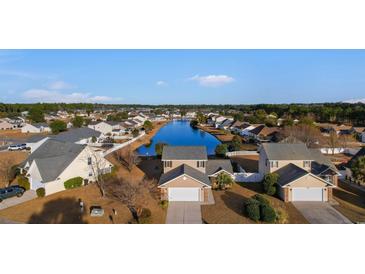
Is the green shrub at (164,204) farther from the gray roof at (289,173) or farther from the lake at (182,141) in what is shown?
the lake at (182,141)

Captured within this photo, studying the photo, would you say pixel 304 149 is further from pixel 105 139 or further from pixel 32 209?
pixel 105 139

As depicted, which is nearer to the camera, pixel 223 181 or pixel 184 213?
pixel 184 213

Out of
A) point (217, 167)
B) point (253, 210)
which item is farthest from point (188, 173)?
point (253, 210)

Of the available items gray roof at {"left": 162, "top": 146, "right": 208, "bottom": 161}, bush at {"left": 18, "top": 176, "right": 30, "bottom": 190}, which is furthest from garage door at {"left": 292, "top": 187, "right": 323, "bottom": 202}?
bush at {"left": 18, "top": 176, "right": 30, "bottom": 190}

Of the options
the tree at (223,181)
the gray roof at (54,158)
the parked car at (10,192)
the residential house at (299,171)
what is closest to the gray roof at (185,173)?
the tree at (223,181)

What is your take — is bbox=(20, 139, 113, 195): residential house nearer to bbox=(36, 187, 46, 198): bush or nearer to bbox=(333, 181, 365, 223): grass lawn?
bbox=(36, 187, 46, 198): bush

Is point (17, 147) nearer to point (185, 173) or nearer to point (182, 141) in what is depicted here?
point (182, 141)
